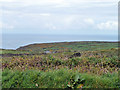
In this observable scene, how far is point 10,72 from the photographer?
8633 millimetres

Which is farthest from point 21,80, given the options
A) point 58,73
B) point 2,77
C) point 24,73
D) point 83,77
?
point 83,77

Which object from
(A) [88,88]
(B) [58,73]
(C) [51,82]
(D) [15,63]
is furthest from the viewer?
(D) [15,63]

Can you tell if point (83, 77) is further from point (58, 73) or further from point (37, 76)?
point (37, 76)

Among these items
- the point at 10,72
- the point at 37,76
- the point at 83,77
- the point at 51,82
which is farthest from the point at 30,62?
the point at 83,77

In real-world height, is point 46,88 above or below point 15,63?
below

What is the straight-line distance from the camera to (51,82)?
756 centimetres

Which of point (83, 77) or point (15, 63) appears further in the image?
point (15, 63)

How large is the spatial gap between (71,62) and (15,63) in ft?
12.7

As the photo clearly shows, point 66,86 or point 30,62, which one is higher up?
point 30,62

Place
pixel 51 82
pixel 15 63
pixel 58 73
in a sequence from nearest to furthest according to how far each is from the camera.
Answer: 1. pixel 51 82
2. pixel 58 73
3. pixel 15 63

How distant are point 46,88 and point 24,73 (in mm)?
1686

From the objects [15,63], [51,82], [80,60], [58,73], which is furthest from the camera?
[80,60]

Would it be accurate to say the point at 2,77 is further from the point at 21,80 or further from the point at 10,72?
the point at 21,80

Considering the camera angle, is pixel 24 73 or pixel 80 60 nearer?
pixel 24 73
